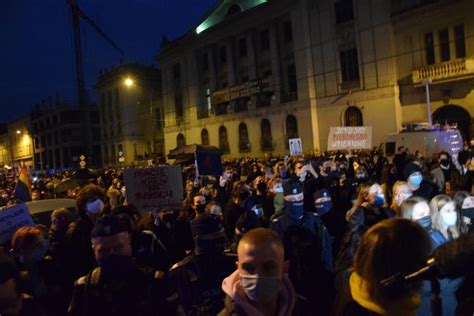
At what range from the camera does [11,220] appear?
18.5 ft

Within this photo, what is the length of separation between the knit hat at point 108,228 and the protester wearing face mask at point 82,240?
1.76m

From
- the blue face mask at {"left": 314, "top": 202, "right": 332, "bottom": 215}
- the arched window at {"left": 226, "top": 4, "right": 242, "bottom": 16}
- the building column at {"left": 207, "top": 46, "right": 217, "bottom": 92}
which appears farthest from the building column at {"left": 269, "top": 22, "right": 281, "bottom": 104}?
the blue face mask at {"left": 314, "top": 202, "right": 332, "bottom": 215}

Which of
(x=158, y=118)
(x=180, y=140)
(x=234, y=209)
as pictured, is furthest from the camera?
(x=158, y=118)

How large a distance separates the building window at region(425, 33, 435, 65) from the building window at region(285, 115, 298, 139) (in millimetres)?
10644

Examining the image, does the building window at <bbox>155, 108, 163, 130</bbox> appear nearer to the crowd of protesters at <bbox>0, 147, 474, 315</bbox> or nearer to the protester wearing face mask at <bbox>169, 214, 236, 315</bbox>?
the crowd of protesters at <bbox>0, 147, 474, 315</bbox>

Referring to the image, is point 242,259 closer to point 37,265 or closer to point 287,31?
point 37,265

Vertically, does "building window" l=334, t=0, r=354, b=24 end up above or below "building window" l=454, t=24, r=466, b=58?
above

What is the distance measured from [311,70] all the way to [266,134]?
6.70 meters

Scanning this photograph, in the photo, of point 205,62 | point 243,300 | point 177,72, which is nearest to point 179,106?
point 177,72

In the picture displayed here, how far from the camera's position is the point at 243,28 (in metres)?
38.6

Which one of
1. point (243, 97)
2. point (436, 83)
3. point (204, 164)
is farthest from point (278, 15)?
point (204, 164)

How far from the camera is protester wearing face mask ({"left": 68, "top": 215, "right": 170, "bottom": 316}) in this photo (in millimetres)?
2762

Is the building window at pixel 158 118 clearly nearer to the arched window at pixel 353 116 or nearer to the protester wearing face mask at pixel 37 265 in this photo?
the arched window at pixel 353 116

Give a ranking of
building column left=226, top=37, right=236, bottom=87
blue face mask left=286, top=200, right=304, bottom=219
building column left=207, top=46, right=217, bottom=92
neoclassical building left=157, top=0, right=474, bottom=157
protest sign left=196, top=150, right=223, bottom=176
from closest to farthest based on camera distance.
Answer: blue face mask left=286, top=200, right=304, bottom=219 → protest sign left=196, top=150, right=223, bottom=176 → neoclassical building left=157, top=0, right=474, bottom=157 → building column left=226, top=37, right=236, bottom=87 → building column left=207, top=46, right=217, bottom=92
